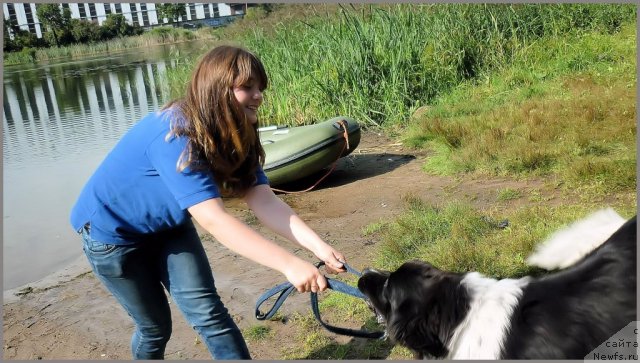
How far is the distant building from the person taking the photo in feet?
85.5

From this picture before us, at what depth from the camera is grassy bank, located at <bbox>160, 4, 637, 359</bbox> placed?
4.70m

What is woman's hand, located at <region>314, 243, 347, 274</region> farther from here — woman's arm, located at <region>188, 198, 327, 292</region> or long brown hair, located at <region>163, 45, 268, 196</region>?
long brown hair, located at <region>163, 45, 268, 196</region>

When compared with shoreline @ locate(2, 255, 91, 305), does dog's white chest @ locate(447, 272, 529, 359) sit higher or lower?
higher

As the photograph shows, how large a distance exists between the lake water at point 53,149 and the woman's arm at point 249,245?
428cm

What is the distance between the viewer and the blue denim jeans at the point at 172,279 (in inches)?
115

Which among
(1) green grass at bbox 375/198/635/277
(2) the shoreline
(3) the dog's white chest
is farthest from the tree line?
(3) the dog's white chest

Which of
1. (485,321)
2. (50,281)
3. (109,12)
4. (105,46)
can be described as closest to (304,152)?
(50,281)

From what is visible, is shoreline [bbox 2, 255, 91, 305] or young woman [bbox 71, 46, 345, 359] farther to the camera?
shoreline [bbox 2, 255, 91, 305]

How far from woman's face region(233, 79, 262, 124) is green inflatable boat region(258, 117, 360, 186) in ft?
15.7

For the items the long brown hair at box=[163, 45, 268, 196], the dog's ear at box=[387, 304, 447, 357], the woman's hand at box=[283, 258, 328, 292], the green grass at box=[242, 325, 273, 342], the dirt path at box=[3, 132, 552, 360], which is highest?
the long brown hair at box=[163, 45, 268, 196]

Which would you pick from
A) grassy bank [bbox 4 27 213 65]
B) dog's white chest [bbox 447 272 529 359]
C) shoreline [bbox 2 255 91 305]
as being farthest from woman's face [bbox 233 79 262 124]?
grassy bank [bbox 4 27 213 65]

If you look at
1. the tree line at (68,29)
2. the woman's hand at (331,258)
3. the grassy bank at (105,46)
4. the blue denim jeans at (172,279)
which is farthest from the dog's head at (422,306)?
the grassy bank at (105,46)

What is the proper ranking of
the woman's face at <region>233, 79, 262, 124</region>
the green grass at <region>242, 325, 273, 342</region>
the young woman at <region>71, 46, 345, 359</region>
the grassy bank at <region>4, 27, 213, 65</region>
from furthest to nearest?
the grassy bank at <region>4, 27, 213, 65</region>
the green grass at <region>242, 325, 273, 342</region>
the woman's face at <region>233, 79, 262, 124</region>
the young woman at <region>71, 46, 345, 359</region>

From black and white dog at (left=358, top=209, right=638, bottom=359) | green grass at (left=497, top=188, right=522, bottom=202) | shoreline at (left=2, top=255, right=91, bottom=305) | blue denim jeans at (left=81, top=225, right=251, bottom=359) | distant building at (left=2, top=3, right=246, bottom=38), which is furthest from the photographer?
distant building at (left=2, top=3, right=246, bottom=38)
